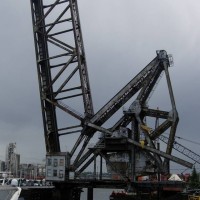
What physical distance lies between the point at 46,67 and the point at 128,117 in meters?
11.8

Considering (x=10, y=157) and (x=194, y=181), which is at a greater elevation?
(x=10, y=157)

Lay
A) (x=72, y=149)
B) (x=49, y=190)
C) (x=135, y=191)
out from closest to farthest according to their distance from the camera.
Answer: (x=135, y=191), (x=72, y=149), (x=49, y=190)

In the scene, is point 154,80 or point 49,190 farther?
point 49,190

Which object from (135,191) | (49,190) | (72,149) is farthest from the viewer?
(49,190)

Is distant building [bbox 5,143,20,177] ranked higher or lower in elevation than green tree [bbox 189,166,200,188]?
higher

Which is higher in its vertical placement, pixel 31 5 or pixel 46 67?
pixel 31 5

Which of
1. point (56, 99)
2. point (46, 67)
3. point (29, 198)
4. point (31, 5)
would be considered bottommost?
point (29, 198)

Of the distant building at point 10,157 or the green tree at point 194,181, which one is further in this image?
the distant building at point 10,157

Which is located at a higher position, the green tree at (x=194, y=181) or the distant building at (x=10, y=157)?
the distant building at (x=10, y=157)

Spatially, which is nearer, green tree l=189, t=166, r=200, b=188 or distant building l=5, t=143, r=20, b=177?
green tree l=189, t=166, r=200, b=188

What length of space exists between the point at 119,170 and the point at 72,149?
631cm

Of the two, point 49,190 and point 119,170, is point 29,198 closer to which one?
point 49,190

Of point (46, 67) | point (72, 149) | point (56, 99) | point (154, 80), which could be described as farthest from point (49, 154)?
point (154, 80)

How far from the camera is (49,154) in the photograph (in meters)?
59.9
